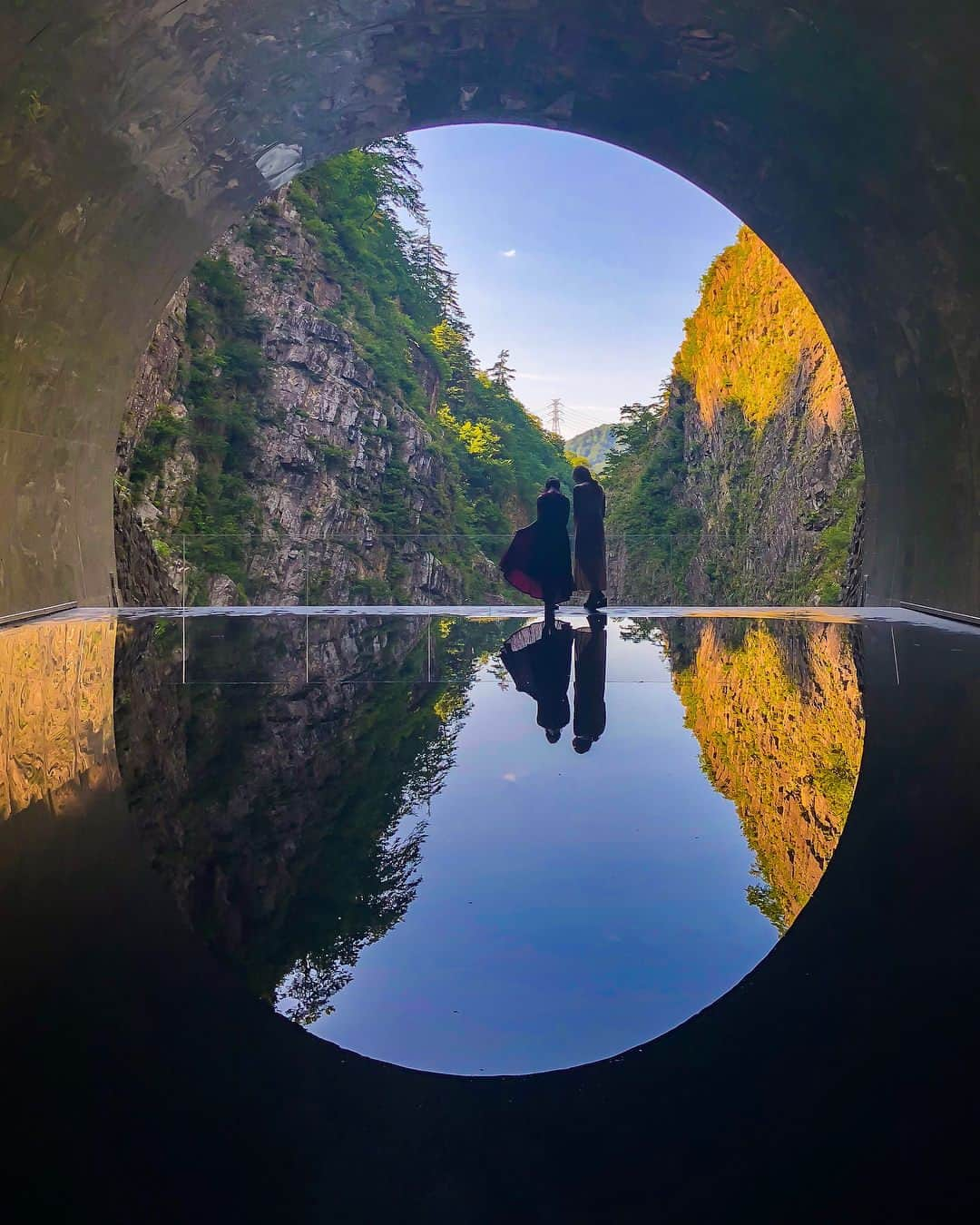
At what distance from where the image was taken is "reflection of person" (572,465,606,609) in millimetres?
10039

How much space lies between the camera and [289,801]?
8.96 ft

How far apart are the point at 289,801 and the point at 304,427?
29.2m

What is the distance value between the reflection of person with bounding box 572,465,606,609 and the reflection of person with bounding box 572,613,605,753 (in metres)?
2.26

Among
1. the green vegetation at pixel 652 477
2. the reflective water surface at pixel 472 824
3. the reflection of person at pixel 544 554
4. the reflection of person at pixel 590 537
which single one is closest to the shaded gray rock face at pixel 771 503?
the green vegetation at pixel 652 477

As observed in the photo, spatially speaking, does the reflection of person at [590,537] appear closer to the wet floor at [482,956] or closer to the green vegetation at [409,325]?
the wet floor at [482,956]

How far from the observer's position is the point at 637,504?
3825 centimetres

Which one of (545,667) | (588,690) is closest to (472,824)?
(588,690)

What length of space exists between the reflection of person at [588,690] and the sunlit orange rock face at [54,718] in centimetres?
167

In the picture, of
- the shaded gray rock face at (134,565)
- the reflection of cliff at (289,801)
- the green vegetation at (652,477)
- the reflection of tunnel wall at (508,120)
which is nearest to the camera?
the reflection of cliff at (289,801)

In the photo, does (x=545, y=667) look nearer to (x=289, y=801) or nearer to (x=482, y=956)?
(x=289, y=801)

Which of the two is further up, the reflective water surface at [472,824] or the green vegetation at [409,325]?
the green vegetation at [409,325]

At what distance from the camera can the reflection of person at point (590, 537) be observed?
32.9 feet

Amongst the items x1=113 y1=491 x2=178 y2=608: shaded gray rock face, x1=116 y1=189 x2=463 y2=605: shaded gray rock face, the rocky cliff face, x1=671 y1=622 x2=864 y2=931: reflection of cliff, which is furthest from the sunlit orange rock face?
x1=116 y1=189 x2=463 y2=605: shaded gray rock face

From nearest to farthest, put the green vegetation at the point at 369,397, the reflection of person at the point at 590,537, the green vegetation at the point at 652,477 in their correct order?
1. the reflection of person at the point at 590,537
2. the green vegetation at the point at 369,397
3. the green vegetation at the point at 652,477
